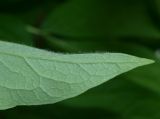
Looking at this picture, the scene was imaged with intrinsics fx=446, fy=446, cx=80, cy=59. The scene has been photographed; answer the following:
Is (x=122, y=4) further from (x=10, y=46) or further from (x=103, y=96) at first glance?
(x=10, y=46)

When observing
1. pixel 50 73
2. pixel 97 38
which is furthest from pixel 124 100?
pixel 50 73

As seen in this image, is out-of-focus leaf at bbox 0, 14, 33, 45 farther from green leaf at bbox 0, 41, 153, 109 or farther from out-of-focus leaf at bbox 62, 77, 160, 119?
green leaf at bbox 0, 41, 153, 109

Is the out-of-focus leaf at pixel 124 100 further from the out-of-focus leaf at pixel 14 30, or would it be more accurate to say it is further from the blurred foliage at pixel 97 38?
the out-of-focus leaf at pixel 14 30

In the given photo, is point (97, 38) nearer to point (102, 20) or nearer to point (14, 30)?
point (102, 20)

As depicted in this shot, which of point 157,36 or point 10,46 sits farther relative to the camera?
point 157,36

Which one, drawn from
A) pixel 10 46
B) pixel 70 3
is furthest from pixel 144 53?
pixel 10 46

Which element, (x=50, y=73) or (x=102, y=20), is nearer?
(x=50, y=73)

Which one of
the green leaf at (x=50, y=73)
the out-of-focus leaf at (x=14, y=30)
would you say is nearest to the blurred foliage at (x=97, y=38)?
the out-of-focus leaf at (x=14, y=30)

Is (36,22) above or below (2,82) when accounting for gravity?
above
